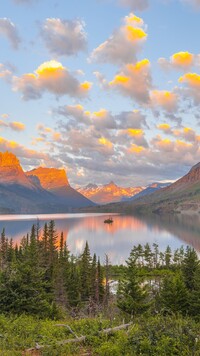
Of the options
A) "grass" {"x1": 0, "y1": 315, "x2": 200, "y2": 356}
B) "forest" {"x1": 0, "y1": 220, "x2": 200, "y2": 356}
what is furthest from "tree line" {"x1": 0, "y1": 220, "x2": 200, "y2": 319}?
"grass" {"x1": 0, "y1": 315, "x2": 200, "y2": 356}

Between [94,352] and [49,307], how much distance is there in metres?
13.7

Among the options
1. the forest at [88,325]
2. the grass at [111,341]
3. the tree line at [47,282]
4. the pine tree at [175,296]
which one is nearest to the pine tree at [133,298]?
the forest at [88,325]

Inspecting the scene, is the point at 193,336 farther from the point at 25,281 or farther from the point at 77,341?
the point at 25,281

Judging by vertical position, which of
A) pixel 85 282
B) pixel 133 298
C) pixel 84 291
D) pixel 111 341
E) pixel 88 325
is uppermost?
pixel 111 341

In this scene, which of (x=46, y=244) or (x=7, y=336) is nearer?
(x=7, y=336)

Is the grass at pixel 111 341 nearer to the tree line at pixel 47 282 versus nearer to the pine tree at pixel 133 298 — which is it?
the tree line at pixel 47 282

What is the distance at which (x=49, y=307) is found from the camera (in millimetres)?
28891

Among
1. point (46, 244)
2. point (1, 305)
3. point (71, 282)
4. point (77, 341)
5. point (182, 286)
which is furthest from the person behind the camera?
point (46, 244)

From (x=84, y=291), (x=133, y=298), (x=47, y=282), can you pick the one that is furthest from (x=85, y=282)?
(x=133, y=298)

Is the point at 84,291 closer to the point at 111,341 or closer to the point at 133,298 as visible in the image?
the point at 133,298

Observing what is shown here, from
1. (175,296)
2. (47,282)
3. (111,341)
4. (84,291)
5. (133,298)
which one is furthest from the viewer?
(84,291)

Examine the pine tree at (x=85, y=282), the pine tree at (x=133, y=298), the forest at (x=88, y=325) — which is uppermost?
the forest at (x=88, y=325)

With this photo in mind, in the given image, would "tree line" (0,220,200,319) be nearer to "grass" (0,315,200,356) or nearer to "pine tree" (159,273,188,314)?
"pine tree" (159,273,188,314)

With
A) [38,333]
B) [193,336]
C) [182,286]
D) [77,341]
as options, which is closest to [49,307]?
[38,333]
